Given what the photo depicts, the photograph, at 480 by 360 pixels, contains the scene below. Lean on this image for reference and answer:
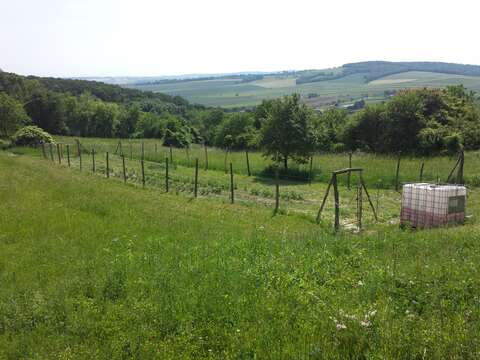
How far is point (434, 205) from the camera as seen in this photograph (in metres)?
12.9

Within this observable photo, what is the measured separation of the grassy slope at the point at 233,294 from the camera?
517 cm

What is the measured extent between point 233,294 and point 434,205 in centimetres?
890

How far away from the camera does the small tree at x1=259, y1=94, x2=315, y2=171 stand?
29.9 meters

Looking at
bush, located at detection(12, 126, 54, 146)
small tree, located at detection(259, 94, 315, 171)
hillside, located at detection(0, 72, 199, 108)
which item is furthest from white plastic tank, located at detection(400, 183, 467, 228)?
hillside, located at detection(0, 72, 199, 108)

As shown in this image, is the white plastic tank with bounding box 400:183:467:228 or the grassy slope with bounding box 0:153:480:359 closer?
the grassy slope with bounding box 0:153:480:359

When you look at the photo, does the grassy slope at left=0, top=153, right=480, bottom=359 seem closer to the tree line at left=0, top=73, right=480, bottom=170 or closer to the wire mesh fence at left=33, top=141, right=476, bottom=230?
the wire mesh fence at left=33, top=141, right=476, bottom=230

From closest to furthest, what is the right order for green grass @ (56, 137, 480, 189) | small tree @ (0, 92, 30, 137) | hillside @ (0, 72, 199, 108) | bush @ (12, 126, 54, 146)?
green grass @ (56, 137, 480, 189)
bush @ (12, 126, 54, 146)
small tree @ (0, 92, 30, 137)
hillside @ (0, 72, 199, 108)

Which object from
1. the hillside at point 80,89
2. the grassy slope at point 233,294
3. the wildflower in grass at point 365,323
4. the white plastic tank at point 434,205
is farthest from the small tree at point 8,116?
the wildflower in grass at point 365,323

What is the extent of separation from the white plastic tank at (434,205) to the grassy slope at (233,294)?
2285 mm

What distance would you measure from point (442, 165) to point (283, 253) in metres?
21.3

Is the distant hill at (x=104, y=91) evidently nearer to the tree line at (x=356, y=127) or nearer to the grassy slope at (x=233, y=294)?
the tree line at (x=356, y=127)

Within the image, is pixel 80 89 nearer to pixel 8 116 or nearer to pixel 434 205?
pixel 8 116

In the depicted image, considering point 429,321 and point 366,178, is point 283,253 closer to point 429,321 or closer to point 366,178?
point 429,321

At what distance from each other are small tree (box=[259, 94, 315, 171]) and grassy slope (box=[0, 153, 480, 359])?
19489mm
